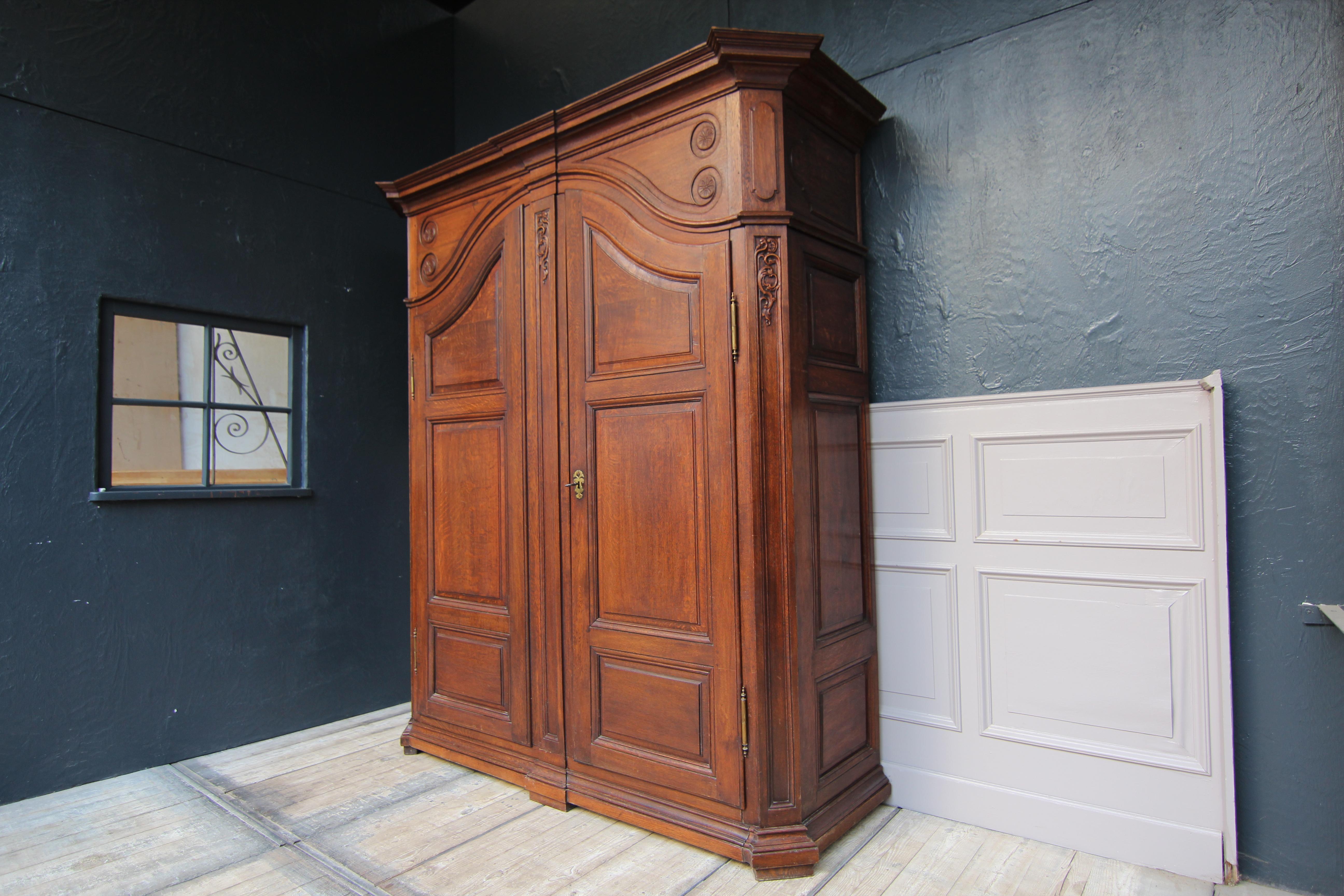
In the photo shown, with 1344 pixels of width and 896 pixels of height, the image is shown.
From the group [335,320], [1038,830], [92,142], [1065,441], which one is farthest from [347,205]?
[1038,830]

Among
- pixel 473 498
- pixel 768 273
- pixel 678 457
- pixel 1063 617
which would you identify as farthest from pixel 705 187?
pixel 1063 617

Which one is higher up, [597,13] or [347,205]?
[597,13]

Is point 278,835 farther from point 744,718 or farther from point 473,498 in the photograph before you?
point 744,718

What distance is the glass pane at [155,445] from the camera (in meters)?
2.89

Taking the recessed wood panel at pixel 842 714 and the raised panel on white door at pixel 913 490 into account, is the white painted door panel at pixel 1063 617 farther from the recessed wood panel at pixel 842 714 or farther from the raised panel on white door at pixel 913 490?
the recessed wood panel at pixel 842 714

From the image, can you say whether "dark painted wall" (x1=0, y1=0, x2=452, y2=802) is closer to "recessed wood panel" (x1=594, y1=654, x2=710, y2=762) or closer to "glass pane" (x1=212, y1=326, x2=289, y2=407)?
"glass pane" (x1=212, y1=326, x2=289, y2=407)

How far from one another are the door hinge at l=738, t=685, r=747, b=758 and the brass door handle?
0.81 metres

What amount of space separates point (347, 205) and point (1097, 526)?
3.43 meters

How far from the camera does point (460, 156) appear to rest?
2.82m

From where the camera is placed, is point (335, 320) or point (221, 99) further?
point (335, 320)

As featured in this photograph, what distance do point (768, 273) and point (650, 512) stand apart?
0.80 meters

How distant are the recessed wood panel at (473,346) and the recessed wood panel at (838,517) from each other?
49.3 inches

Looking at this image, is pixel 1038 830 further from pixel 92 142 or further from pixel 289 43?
pixel 289 43

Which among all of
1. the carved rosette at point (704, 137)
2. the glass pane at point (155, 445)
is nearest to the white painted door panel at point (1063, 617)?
the carved rosette at point (704, 137)
